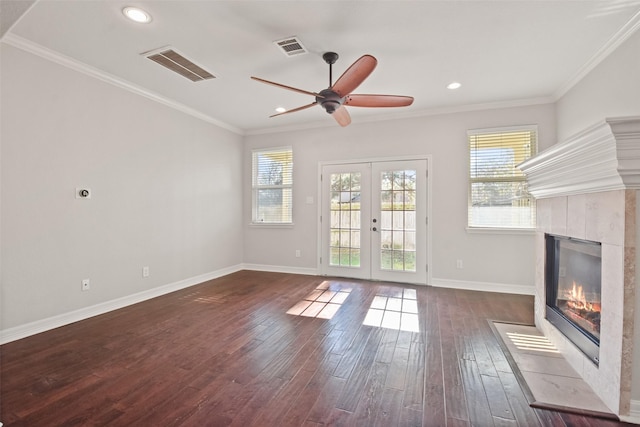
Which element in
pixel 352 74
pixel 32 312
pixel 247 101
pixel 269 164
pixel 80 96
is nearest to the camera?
pixel 352 74

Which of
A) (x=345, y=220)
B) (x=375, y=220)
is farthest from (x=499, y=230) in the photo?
(x=345, y=220)

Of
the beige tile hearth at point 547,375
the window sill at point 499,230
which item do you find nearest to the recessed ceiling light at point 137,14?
the beige tile hearth at point 547,375

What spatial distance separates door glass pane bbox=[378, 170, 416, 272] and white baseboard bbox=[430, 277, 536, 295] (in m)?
0.49

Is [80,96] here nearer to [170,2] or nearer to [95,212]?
[95,212]

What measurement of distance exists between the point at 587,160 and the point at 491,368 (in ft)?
5.27

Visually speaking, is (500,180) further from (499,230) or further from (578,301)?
(578,301)

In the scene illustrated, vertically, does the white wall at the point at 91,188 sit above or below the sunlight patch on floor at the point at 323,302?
above

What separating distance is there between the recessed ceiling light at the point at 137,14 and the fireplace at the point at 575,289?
3.77 meters

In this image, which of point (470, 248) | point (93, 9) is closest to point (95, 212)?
point (93, 9)

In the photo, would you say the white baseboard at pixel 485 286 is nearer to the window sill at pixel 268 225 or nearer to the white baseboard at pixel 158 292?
the white baseboard at pixel 158 292

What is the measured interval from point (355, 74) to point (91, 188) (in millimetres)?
3133

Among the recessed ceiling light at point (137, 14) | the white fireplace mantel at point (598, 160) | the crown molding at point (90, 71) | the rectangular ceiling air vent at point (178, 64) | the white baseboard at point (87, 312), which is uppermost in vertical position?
the rectangular ceiling air vent at point (178, 64)

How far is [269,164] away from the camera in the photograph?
5715 mm

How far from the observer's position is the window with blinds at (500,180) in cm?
414
